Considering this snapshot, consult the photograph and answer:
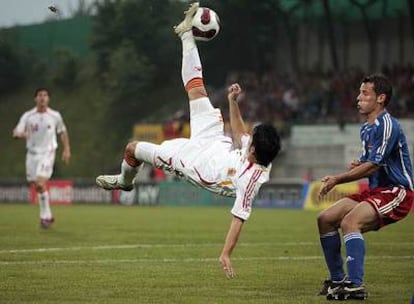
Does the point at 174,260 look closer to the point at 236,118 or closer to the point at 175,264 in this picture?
the point at 175,264

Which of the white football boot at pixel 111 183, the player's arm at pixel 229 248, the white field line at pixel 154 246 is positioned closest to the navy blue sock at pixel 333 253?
the player's arm at pixel 229 248

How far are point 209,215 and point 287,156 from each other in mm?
11976

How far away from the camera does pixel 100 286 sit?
1137 centimetres

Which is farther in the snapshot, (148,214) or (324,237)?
(148,214)

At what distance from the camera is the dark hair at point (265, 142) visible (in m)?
10.4

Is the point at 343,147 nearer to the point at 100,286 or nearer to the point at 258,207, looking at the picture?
the point at 258,207

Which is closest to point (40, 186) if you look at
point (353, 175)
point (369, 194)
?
point (369, 194)

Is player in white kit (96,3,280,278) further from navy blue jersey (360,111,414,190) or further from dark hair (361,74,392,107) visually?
dark hair (361,74,392,107)

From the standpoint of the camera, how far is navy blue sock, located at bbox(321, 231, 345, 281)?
1098 cm

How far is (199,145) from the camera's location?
36.8 feet

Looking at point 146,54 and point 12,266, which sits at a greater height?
point 146,54

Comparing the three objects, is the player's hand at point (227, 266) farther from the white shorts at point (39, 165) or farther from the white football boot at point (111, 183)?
the white shorts at point (39, 165)

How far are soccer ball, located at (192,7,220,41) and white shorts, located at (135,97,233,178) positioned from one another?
0.88 m

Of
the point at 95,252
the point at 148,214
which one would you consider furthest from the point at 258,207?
the point at 95,252
